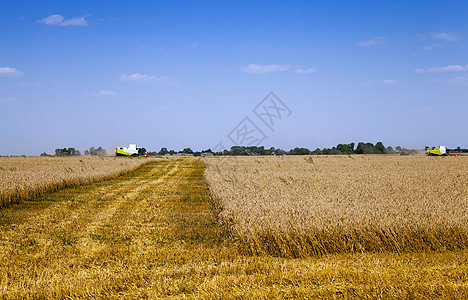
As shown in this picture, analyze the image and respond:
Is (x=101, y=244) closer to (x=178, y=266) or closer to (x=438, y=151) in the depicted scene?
(x=178, y=266)

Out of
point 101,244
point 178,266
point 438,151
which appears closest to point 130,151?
point 438,151

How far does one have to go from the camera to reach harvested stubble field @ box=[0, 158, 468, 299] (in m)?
5.28

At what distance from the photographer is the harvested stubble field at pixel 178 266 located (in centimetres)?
528

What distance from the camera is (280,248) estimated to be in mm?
7715

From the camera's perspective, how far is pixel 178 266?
6.76m

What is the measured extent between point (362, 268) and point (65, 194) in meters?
16.1

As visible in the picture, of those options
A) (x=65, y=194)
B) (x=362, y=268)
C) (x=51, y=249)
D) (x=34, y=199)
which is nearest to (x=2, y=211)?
(x=34, y=199)

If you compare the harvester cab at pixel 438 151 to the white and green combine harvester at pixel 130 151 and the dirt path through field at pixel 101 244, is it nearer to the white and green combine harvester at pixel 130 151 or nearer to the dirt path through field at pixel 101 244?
the white and green combine harvester at pixel 130 151

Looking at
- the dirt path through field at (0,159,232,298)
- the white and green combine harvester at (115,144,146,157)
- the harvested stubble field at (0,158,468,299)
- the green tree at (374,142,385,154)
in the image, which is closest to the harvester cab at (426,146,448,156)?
the green tree at (374,142,385,154)

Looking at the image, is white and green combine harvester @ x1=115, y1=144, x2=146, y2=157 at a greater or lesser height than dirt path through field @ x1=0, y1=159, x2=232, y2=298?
greater

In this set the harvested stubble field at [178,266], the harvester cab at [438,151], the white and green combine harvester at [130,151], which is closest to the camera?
the harvested stubble field at [178,266]

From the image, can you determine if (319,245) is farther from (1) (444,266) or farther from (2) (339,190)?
(2) (339,190)

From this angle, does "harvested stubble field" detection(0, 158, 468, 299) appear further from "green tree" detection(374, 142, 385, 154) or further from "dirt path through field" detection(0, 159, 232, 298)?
"green tree" detection(374, 142, 385, 154)

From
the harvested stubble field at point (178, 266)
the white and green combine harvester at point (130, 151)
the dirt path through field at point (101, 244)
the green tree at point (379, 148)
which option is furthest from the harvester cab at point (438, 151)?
the harvested stubble field at point (178, 266)
